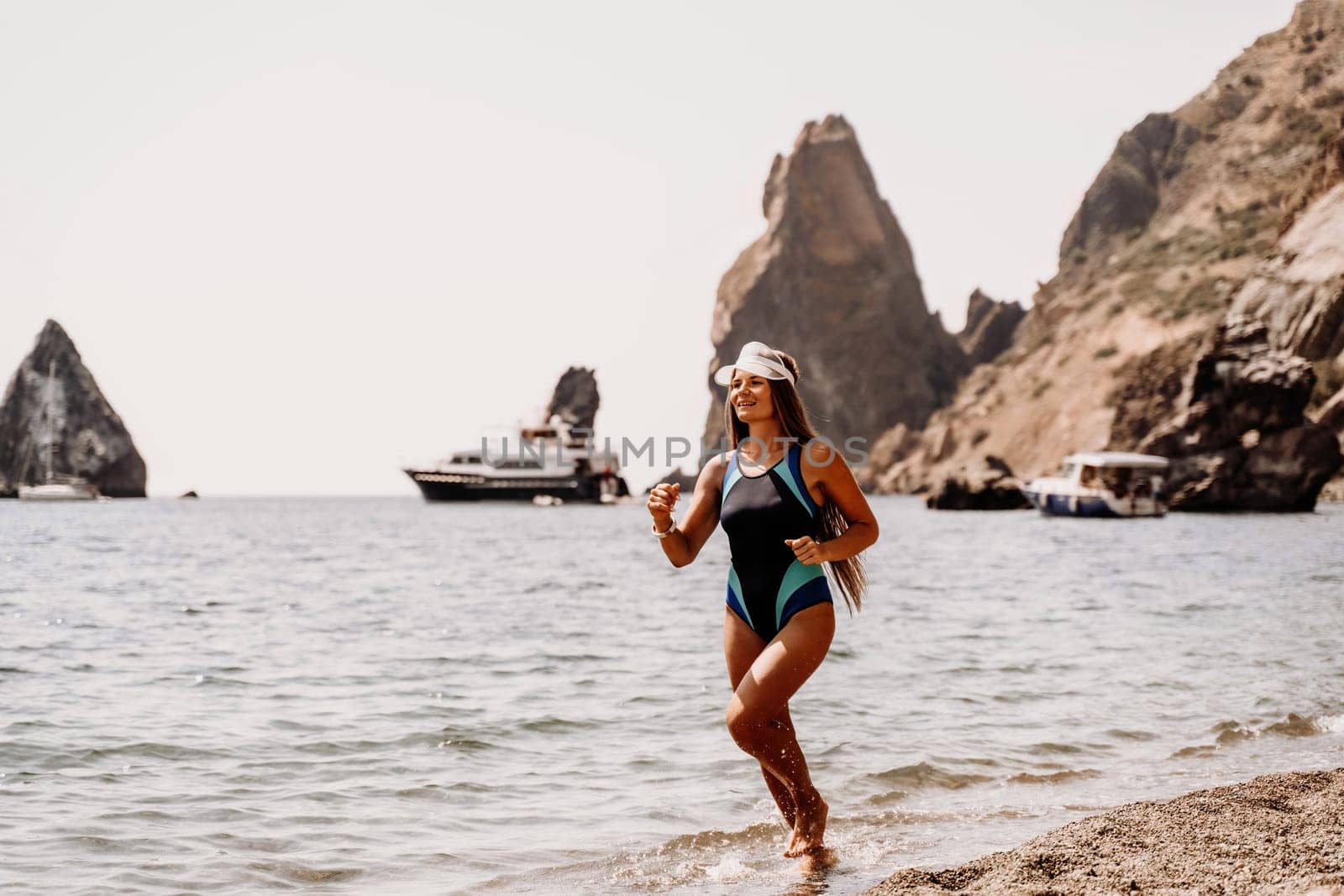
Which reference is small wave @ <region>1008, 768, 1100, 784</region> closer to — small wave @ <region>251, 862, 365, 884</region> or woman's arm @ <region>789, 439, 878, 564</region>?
woman's arm @ <region>789, 439, 878, 564</region>

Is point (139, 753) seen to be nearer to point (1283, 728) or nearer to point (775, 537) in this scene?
point (775, 537)

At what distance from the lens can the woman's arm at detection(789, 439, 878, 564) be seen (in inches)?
196

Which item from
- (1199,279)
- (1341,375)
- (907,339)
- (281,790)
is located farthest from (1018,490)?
(907,339)

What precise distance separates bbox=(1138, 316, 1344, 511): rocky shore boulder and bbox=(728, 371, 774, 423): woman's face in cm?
6227

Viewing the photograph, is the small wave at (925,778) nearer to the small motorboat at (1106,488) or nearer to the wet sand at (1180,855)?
the wet sand at (1180,855)

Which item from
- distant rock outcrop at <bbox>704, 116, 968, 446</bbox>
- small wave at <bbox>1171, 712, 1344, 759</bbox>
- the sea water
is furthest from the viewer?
distant rock outcrop at <bbox>704, 116, 968, 446</bbox>

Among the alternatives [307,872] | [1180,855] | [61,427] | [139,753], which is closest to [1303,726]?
[1180,855]

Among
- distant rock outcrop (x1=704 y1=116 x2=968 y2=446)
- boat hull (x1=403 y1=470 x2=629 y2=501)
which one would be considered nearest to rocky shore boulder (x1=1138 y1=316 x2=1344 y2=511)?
boat hull (x1=403 y1=470 x2=629 y2=501)

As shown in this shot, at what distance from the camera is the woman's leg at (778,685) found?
4941 millimetres

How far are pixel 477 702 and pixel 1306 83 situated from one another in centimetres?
12477

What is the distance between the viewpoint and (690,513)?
5.34 meters

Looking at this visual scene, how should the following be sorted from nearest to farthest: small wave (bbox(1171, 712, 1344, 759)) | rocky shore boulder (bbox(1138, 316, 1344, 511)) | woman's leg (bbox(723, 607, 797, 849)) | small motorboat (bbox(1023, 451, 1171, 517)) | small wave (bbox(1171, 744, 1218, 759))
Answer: woman's leg (bbox(723, 607, 797, 849))
small wave (bbox(1171, 744, 1218, 759))
small wave (bbox(1171, 712, 1344, 759))
small motorboat (bbox(1023, 451, 1171, 517))
rocky shore boulder (bbox(1138, 316, 1344, 511))

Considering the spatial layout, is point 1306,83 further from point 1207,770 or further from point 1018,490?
point 1207,770

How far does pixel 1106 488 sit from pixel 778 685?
57722 mm
